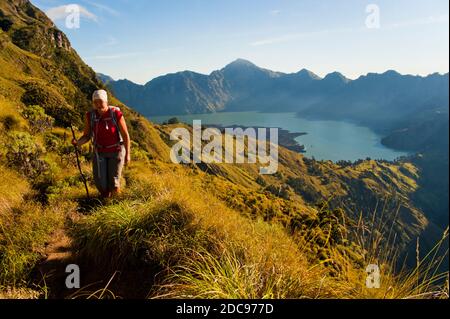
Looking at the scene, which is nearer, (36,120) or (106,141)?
(106,141)

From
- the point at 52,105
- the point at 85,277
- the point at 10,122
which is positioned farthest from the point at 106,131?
the point at 52,105

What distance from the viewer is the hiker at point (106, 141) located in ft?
23.7

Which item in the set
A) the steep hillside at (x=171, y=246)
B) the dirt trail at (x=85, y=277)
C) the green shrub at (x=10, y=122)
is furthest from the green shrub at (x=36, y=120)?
the dirt trail at (x=85, y=277)

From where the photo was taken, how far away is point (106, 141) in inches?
287

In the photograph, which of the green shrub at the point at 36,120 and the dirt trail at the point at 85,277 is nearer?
the dirt trail at the point at 85,277

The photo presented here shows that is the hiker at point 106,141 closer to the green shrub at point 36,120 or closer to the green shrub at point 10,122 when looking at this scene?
the green shrub at point 10,122

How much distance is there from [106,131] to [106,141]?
22 cm

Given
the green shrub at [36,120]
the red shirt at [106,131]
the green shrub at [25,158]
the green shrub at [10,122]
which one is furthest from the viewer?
the green shrub at [36,120]

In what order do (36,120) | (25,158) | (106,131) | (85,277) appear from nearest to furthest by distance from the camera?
(85,277)
(106,131)
(25,158)
(36,120)

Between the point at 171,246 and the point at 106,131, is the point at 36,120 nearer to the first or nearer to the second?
the point at 106,131

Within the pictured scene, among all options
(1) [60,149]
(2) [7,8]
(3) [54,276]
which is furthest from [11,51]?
(3) [54,276]

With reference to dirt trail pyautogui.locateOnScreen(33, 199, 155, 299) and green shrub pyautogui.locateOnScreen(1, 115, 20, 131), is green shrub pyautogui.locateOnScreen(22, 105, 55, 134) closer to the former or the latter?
green shrub pyautogui.locateOnScreen(1, 115, 20, 131)

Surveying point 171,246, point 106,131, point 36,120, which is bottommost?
point 171,246
